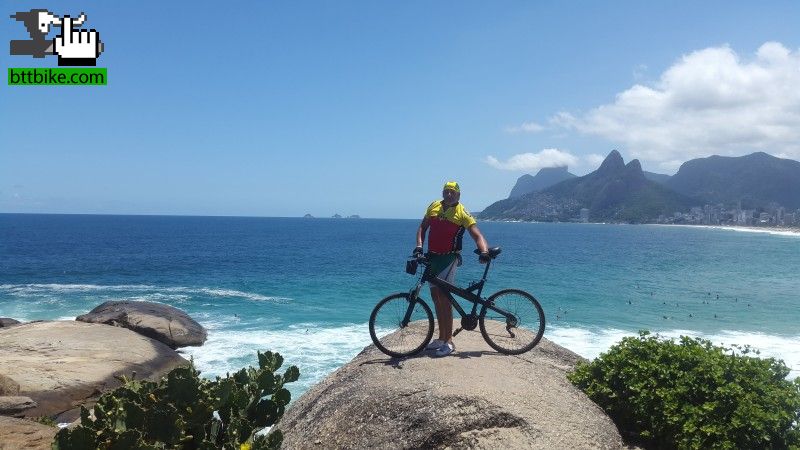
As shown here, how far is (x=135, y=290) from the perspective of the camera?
44.9m

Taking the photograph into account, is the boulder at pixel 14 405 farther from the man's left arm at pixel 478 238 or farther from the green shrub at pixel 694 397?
the green shrub at pixel 694 397

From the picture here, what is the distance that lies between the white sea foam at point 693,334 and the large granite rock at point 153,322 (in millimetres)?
17741

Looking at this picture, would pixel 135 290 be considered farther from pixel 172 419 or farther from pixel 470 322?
pixel 172 419

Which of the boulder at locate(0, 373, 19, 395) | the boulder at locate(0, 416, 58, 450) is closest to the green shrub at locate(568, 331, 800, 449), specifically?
the boulder at locate(0, 416, 58, 450)

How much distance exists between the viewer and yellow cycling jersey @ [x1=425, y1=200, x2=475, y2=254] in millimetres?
9484

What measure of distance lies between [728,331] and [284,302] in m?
28.4

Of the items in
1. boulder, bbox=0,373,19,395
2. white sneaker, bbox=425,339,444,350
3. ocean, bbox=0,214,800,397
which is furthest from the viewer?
ocean, bbox=0,214,800,397

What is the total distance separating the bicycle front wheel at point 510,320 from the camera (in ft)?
32.3

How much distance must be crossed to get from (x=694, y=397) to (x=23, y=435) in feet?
32.4

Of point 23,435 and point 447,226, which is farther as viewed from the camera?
point 447,226

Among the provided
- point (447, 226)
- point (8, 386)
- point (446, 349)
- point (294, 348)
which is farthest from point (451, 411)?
point (294, 348)

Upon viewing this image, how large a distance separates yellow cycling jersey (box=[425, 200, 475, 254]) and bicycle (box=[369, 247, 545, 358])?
0.40 metres

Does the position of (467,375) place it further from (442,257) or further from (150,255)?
(150,255)

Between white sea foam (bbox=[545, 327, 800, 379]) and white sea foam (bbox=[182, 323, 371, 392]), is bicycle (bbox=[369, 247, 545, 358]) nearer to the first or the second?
white sea foam (bbox=[182, 323, 371, 392])
